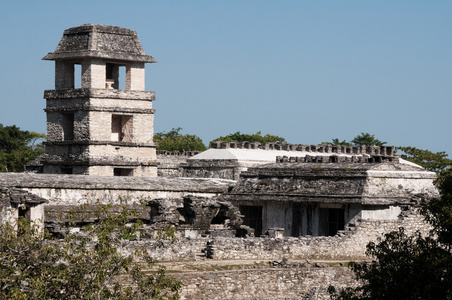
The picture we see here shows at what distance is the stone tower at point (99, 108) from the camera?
153ft

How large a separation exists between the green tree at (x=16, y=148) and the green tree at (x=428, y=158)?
25.0m

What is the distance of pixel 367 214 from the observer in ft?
118

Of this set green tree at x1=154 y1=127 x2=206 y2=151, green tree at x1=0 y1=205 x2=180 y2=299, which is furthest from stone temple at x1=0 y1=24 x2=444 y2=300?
green tree at x1=154 y1=127 x2=206 y2=151

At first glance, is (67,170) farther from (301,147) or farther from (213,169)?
(301,147)

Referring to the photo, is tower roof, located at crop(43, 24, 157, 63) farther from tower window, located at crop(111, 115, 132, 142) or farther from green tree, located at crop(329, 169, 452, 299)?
green tree, located at crop(329, 169, 452, 299)

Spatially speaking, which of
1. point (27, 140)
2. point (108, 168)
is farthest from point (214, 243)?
point (27, 140)

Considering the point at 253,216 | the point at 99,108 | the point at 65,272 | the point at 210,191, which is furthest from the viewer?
the point at 99,108

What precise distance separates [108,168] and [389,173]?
48.5 ft

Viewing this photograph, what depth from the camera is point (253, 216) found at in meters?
39.5

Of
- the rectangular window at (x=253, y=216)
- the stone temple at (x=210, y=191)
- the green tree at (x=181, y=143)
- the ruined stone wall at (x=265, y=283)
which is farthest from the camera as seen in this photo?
the green tree at (x=181, y=143)

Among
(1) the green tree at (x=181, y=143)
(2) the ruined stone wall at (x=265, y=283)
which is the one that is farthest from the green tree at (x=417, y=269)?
(1) the green tree at (x=181, y=143)

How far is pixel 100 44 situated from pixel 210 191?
1025 centimetres

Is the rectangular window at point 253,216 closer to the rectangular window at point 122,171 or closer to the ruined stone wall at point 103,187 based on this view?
the ruined stone wall at point 103,187

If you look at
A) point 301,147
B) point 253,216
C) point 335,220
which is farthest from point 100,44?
point 335,220
